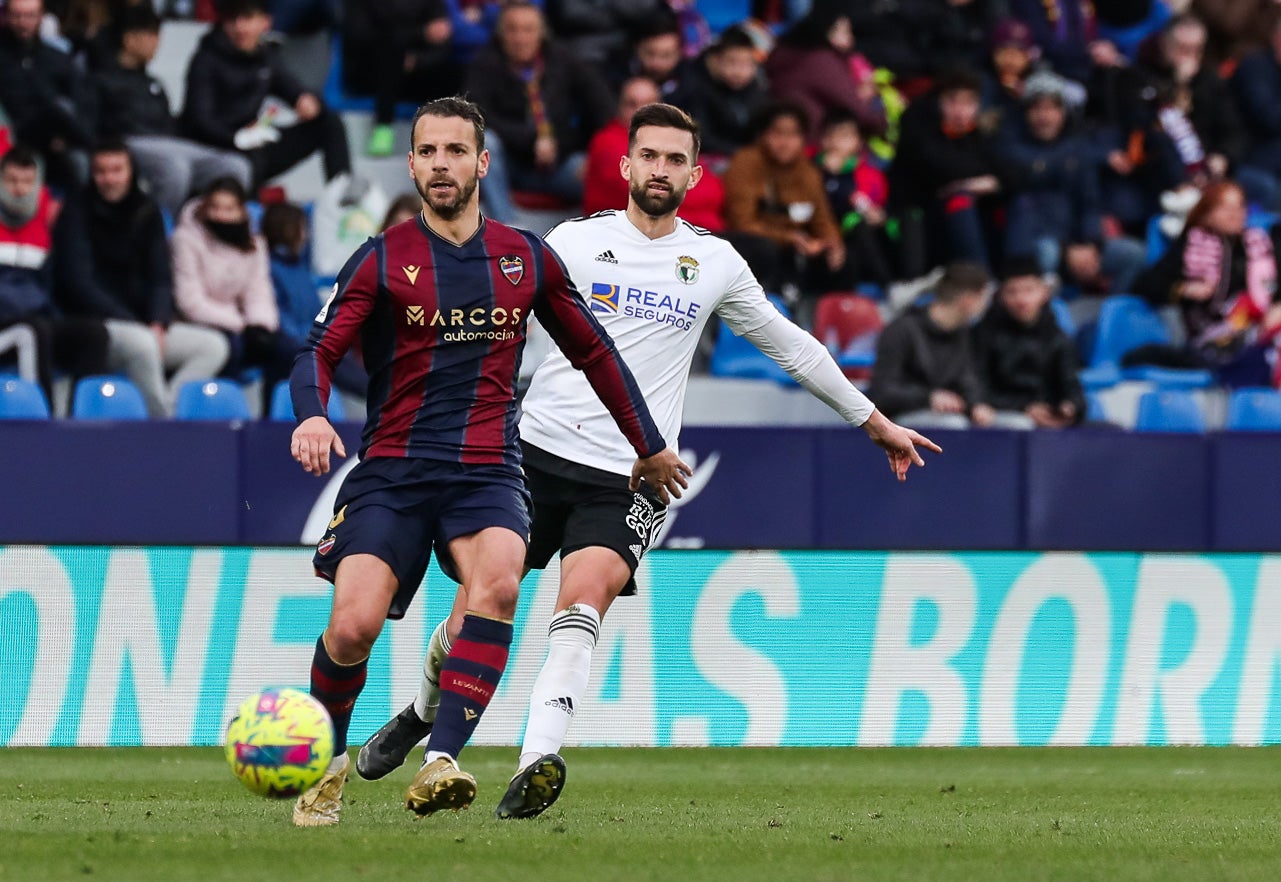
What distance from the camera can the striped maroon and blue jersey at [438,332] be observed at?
5922 millimetres

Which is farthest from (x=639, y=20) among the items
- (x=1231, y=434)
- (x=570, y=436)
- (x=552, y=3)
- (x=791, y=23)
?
(x=570, y=436)

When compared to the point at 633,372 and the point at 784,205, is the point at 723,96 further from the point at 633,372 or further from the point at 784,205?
the point at 633,372

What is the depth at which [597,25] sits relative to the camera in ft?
46.9

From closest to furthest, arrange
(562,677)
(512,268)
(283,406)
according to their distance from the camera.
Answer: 1. (512,268)
2. (562,677)
3. (283,406)

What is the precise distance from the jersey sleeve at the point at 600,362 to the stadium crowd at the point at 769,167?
5338 mm

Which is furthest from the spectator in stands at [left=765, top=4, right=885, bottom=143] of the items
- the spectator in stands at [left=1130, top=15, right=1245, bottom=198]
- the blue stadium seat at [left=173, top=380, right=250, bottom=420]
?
the blue stadium seat at [left=173, top=380, right=250, bottom=420]

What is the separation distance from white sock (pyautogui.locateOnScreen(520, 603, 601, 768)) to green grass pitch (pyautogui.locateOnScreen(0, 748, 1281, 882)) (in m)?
0.27

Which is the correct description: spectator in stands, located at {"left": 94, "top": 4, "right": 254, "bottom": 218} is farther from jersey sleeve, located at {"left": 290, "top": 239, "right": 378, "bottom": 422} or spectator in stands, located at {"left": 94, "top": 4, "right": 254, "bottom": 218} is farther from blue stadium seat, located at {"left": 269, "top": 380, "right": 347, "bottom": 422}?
jersey sleeve, located at {"left": 290, "top": 239, "right": 378, "bottom": 422}

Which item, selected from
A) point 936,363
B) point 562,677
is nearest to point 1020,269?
point 936,363

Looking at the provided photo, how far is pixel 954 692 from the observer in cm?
996

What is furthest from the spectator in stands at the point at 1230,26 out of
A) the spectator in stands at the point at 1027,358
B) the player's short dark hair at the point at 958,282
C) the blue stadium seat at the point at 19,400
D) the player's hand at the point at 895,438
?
the player's hand at the point at 895,438

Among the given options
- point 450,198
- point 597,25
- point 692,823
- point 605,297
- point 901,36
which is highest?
point 901,36

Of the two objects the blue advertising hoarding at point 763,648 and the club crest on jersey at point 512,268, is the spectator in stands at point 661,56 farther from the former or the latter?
the club crest on jersey at point 512,268

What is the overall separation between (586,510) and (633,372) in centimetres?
48
